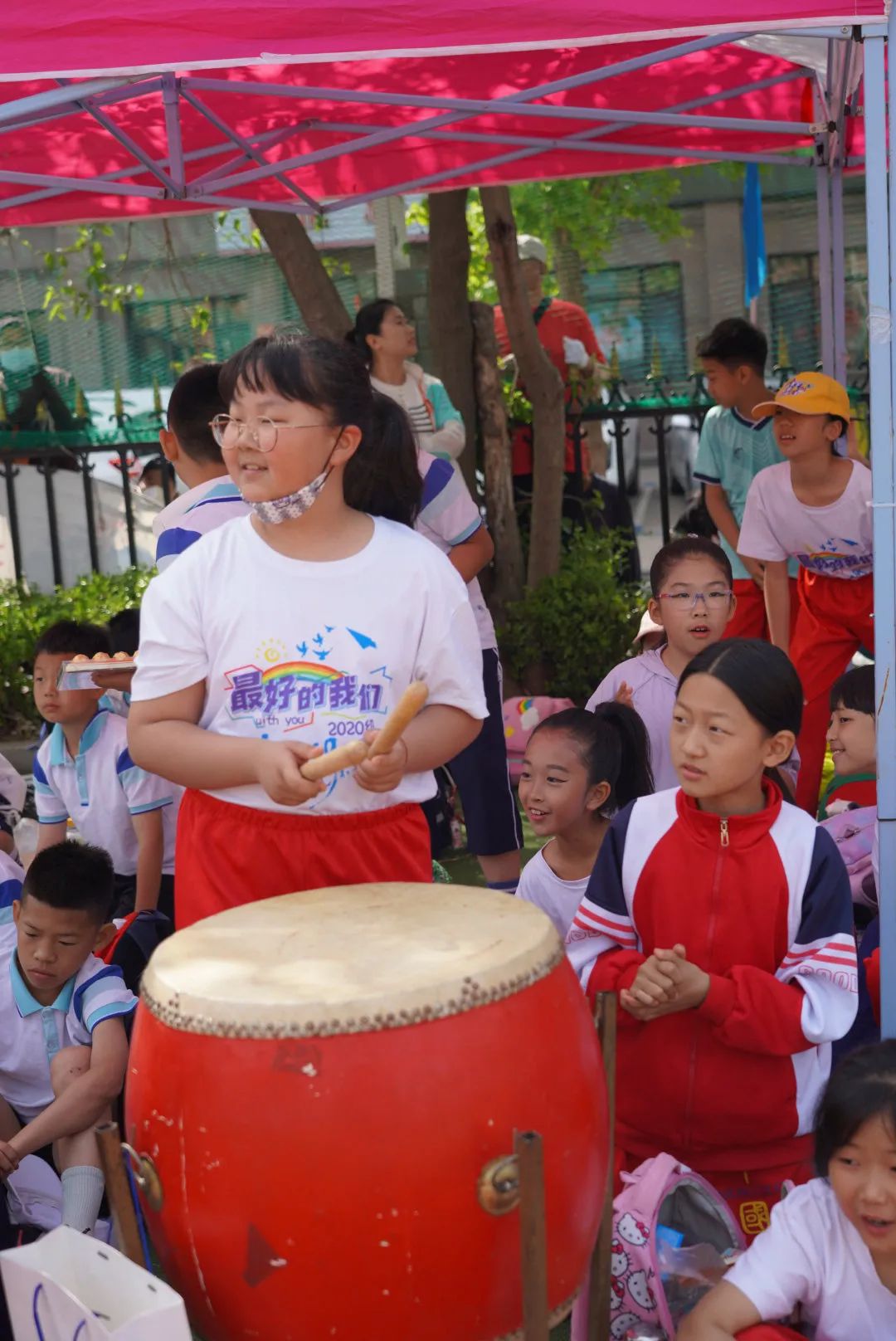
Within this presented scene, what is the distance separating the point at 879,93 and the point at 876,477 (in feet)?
2.02

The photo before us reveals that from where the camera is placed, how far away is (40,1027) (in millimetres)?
3215

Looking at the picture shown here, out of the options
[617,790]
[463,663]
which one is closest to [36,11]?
[463,663]

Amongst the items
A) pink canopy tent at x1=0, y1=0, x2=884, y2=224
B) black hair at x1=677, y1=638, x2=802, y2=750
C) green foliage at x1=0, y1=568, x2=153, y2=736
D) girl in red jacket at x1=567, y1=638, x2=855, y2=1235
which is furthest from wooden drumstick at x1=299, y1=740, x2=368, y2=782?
green foliage at x1=0, y1=568, x2=153, y2=736

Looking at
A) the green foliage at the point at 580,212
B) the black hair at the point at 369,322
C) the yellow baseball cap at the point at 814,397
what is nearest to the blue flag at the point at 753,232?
the green foliage at the point at 580,212

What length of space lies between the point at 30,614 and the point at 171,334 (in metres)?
7.30

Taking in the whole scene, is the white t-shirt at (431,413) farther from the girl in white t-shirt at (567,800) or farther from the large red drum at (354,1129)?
the large red drum at (354,1129)

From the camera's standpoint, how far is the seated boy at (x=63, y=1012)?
3098mm

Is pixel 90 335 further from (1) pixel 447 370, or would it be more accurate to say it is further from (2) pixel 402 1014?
(2) pixel 402 1014

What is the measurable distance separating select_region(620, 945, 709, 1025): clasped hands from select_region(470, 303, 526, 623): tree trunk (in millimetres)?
5007

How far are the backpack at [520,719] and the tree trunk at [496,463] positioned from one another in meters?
1.38

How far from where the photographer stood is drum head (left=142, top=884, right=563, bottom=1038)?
194 cm

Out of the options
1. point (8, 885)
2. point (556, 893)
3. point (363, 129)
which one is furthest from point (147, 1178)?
point (363, 129)

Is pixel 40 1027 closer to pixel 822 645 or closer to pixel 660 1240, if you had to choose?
pixel 660 1240

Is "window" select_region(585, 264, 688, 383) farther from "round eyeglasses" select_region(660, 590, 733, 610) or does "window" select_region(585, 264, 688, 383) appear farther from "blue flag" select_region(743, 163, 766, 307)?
"round eyeglasses" select_region(660, 590, 733, 610)
